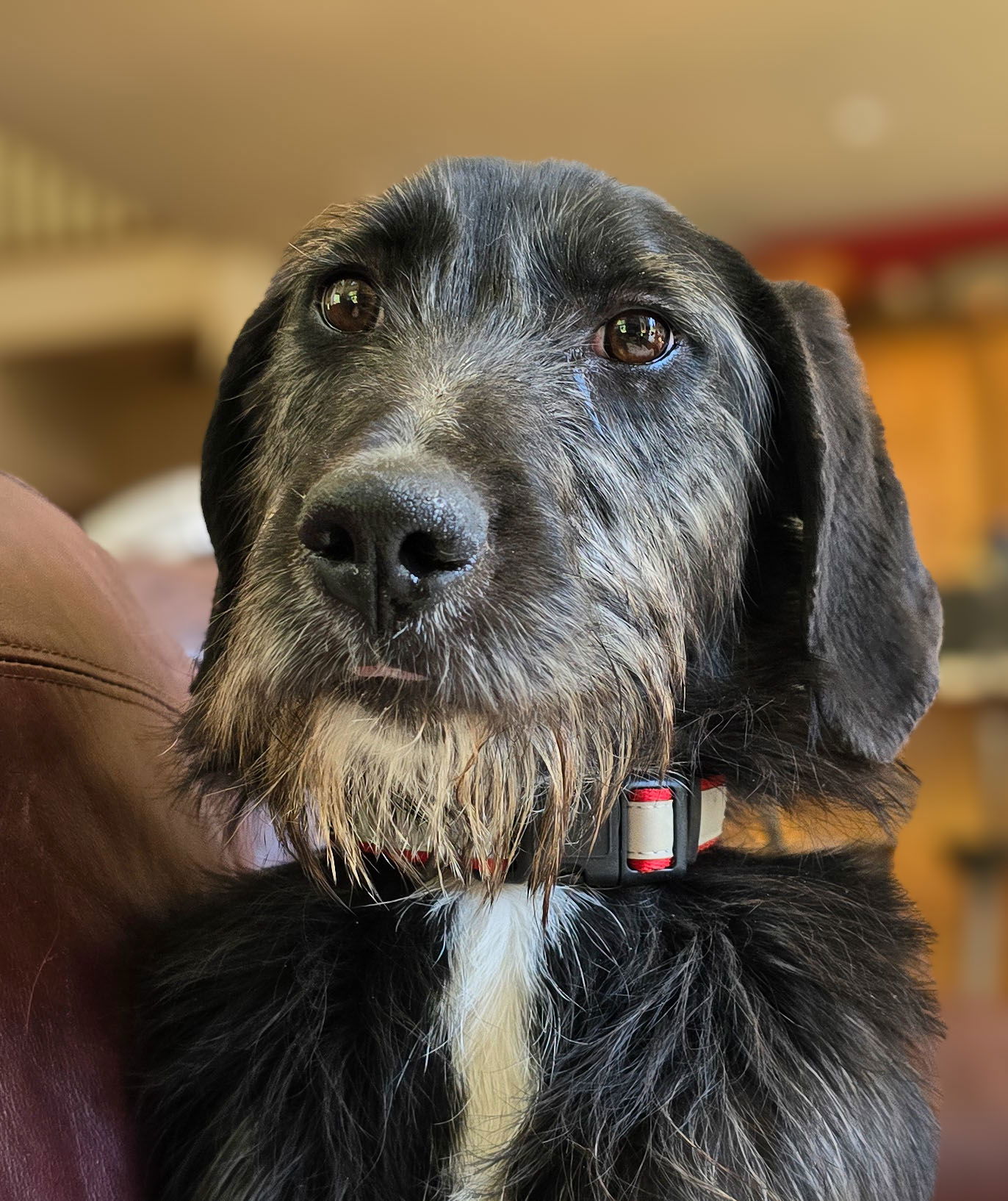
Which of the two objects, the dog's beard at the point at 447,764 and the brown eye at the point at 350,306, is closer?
the dog's beard at the point at 447,764

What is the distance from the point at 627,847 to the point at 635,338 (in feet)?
1.64

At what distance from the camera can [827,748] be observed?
3.80 feet

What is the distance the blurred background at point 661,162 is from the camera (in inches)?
Result: 203

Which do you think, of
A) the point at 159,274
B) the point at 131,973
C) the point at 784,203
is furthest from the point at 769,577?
the point at 159,274

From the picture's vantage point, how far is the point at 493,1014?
3.38 feet

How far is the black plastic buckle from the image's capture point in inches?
41.1

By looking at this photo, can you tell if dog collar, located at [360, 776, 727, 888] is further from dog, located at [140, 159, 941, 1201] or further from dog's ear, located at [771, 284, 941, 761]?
dog's ear, located at [771, 284, 941, 761]

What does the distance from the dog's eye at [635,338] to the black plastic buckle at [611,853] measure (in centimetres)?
43

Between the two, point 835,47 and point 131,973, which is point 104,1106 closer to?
point 131,973

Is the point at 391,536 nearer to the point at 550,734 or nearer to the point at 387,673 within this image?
the point at 387,673

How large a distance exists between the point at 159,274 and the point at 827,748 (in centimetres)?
837

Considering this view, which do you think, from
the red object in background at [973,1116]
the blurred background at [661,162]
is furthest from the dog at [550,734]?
the blurred background at [661,162]

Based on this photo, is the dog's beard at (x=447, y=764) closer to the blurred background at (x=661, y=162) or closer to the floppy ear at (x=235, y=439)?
the floppy ear at (x=235, y=439)

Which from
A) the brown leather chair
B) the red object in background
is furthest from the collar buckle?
the red object in background
